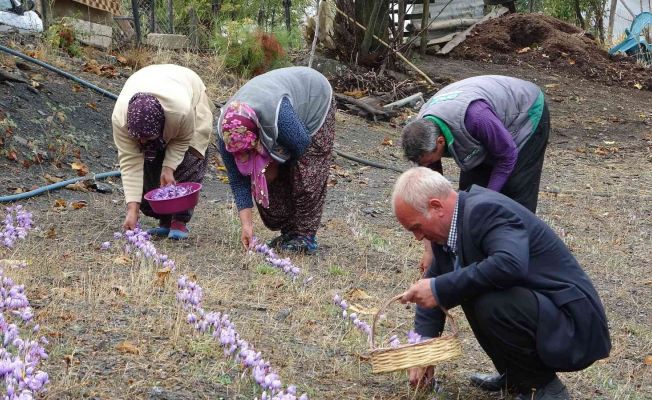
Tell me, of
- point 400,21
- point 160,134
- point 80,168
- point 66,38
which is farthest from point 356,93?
point 160,134

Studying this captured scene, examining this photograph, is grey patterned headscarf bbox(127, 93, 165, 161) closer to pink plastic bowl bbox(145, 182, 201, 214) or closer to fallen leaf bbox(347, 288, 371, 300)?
pink plastic bowl bbox(145, 182, 201, 214)

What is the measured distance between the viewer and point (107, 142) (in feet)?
31.4

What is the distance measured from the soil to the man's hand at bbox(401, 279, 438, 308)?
19.4 inches

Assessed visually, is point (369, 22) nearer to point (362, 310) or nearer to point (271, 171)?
point (271, 171)

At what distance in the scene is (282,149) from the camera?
225 inches

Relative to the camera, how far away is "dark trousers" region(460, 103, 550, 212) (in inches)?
207

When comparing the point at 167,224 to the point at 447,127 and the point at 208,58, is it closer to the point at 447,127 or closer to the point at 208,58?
the point at 447,127

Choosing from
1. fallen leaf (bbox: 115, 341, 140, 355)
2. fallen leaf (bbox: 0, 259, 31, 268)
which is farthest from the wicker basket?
fallen leaf (bbox: 0, 259, 31, 268)

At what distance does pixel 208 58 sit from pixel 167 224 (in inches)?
297

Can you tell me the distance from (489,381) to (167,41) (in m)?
10.9

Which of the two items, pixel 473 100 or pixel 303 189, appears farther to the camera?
pixel 303 189

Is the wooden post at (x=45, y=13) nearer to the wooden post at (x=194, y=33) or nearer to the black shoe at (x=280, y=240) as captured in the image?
the wooden post at (x=194, y=33)

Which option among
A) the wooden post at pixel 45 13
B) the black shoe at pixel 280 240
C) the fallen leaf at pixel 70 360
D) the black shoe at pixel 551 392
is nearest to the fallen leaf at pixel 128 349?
the fallen leaf at pixel 70 360

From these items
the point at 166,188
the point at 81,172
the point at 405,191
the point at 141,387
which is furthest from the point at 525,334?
the point at 81,172
